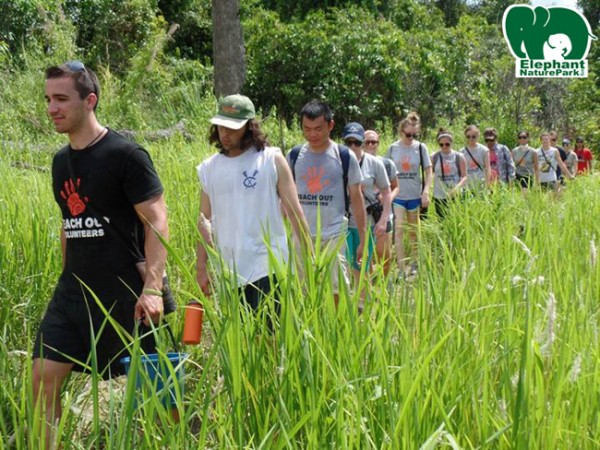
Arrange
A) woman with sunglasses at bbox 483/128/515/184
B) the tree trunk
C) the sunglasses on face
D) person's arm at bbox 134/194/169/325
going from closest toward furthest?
person's arm at bbox 134/194/169/325 → the sunglasses on face → woman with sunglasses at bbox 483/128/515/184 → the tree trunk

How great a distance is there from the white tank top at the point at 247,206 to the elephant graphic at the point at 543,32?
18.3m

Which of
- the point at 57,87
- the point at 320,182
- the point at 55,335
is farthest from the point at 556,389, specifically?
the point at 320,182

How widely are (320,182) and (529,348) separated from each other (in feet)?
10.6

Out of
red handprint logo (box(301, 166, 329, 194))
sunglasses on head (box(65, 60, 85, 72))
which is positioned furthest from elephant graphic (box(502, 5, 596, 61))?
sunglasses on head (box(65, 60, 85, 72))

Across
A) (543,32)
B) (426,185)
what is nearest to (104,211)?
(426,185)

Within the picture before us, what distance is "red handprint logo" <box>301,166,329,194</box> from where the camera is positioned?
16.5 ft

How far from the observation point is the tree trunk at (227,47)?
40.3 ft

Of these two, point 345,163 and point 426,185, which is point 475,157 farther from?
point 345,163

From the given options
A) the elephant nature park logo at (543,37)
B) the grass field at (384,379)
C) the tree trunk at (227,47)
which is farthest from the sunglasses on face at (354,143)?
the elephant nature park logo at (543,37)

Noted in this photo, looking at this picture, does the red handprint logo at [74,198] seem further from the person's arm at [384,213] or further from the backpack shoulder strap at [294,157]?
the person's arm at [384,213]

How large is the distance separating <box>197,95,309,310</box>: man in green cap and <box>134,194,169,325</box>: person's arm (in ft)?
1.53

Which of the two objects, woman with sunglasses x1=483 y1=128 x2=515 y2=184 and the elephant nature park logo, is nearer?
woman with sunglasses x1=483 y1=128 x2=515 y2=184

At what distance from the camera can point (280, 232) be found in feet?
12.8

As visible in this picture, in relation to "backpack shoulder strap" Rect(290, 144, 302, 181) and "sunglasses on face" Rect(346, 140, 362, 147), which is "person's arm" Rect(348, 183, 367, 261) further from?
"sunglasses on face" Rect(346, 140, 362, 147)
